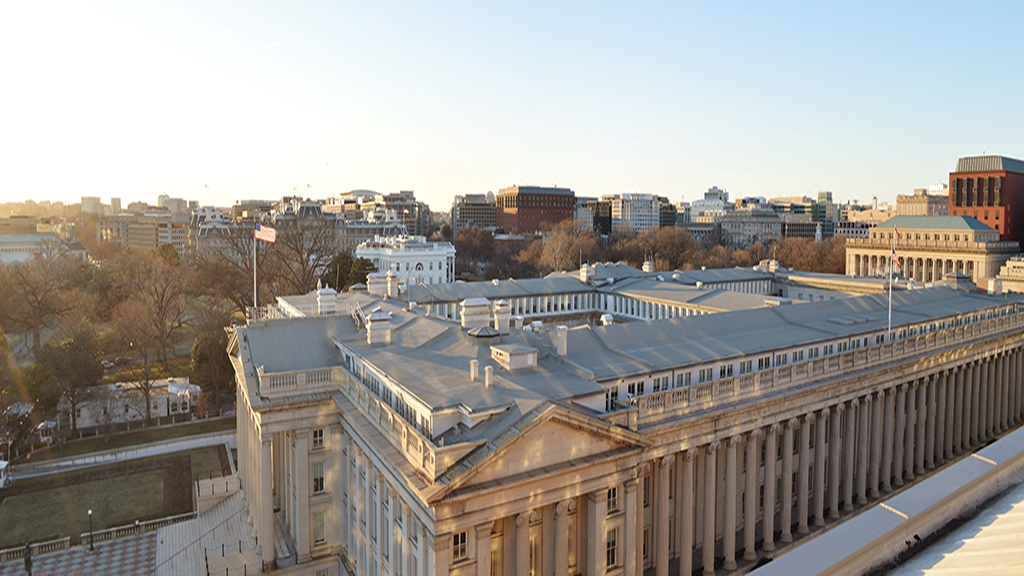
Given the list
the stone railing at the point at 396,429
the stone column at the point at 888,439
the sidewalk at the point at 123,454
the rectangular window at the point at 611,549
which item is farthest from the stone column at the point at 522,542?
the sidewalk at the point at 123,454

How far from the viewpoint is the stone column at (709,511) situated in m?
34.3

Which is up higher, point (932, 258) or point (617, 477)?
point (932, 258)

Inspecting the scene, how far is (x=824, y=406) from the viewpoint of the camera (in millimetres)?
39469

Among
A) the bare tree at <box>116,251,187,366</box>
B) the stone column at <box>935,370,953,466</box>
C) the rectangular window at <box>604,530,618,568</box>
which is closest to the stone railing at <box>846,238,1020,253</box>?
the stone column at <box>935,370,953,466</box>

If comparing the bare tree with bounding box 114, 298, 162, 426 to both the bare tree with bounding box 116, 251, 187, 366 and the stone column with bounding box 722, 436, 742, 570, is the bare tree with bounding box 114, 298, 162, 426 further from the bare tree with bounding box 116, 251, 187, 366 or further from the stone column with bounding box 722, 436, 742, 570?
the stone column with bounding box 722, 436, 742, 570

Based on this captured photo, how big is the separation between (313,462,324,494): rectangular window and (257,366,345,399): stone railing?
4.47 m

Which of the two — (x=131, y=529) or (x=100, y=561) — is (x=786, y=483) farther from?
(x=131, y=529)

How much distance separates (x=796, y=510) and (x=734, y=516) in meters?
8.85

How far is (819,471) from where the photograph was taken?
134 ft

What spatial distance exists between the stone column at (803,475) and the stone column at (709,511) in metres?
8.34

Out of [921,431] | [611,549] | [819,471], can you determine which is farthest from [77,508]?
[921,431]

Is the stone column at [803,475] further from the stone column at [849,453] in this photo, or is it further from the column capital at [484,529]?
the column capital at [484,529]

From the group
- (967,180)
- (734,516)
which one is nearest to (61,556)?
(734,516)

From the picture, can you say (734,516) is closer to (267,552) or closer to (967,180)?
(267,552)
